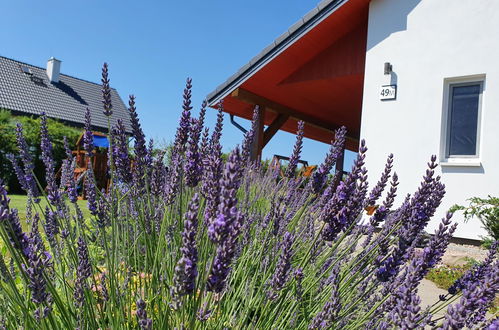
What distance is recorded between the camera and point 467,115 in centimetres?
648

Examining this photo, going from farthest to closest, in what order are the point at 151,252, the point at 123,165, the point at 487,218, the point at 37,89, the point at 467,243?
the point at 37,89, the point at 467,243, the point at 487,218, the point at 151,252, the point at 123,165

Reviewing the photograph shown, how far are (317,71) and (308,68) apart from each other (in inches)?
10.6

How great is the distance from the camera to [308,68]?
8883mm

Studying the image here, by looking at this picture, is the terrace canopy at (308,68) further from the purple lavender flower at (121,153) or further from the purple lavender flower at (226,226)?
the purple lavender flower at (226,226)

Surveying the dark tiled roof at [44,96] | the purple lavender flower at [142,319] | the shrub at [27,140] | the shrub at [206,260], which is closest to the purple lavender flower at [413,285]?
the shrub at [206,260]

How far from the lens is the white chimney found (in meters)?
25.9

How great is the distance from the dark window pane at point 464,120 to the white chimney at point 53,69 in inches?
1003

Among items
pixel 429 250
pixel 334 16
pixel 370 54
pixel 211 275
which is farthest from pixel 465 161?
pixel 211 275

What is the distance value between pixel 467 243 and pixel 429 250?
5.69 metres

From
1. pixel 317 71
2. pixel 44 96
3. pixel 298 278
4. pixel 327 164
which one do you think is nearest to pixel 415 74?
pixel 317 71

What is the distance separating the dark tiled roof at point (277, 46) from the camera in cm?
723

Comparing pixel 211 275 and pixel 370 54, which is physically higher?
pixel 370 54

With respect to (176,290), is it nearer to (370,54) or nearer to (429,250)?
(429,250)

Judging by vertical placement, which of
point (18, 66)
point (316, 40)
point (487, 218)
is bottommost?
point (487, 218)
